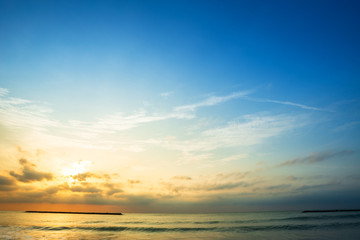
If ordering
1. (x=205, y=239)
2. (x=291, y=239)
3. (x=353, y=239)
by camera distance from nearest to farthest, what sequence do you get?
(x=353, y=239), (x=291, y=239), (x=205, y=239)

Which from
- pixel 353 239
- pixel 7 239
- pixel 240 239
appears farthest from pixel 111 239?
pixel 353 239

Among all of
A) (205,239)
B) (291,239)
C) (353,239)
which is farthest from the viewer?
(205,239)

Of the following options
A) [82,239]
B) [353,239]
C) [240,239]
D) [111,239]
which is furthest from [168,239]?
[353,239]

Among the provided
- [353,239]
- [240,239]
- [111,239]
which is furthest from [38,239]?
[353,239]

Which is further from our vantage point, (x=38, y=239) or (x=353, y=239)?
(x=38, y=239)

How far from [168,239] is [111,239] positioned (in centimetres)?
934

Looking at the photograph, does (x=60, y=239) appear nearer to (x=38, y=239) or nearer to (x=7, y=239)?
(x=38, y=239)

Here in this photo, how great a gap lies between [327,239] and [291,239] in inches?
189

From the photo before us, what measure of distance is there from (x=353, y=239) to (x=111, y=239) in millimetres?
36131

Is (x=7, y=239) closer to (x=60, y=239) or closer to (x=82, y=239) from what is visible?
(x=60, y=239)

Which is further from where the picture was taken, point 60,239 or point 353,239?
point 60,239

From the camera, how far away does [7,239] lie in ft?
104

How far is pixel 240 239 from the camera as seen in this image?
3403 centimetres

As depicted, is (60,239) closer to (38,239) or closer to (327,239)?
(38,239)
